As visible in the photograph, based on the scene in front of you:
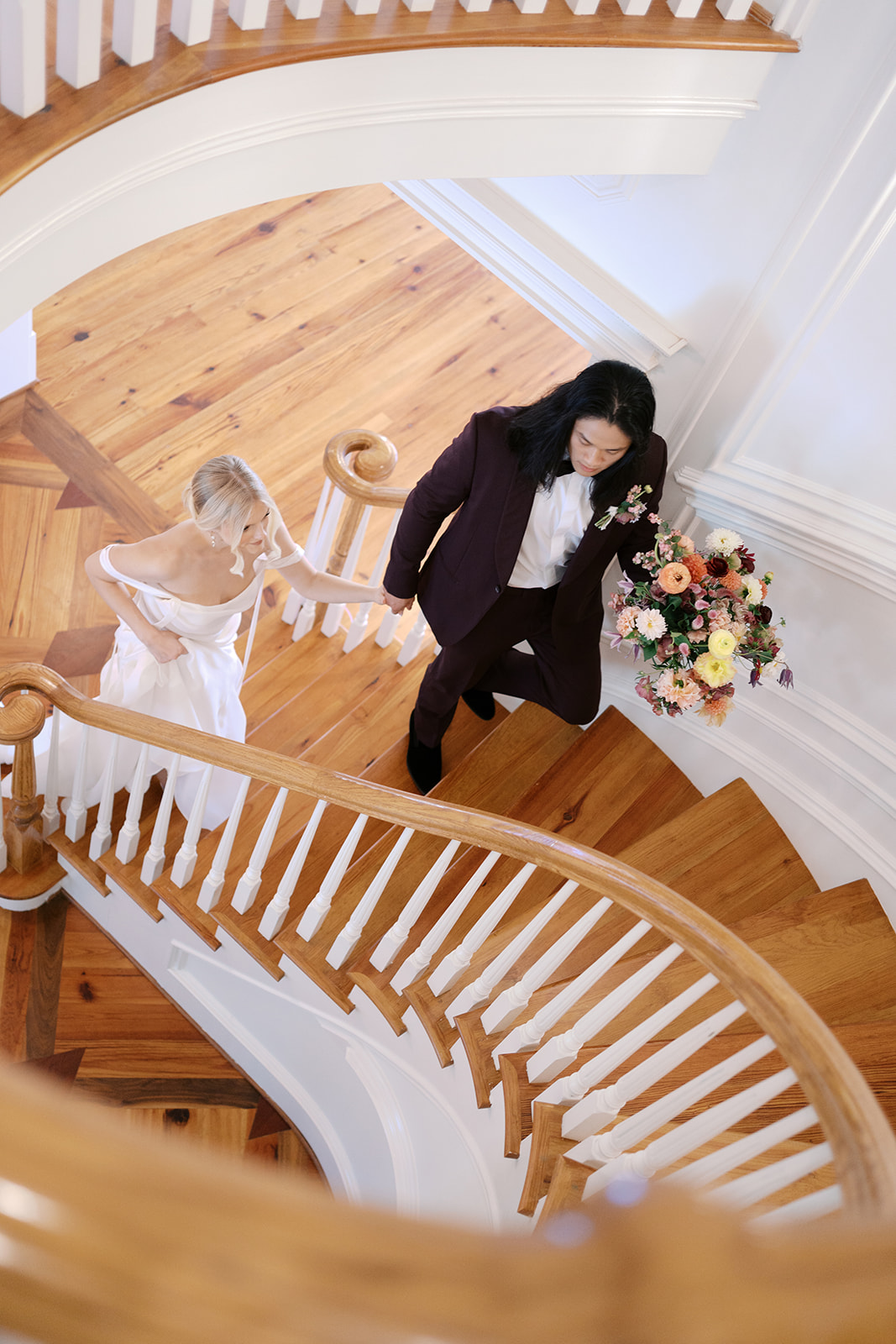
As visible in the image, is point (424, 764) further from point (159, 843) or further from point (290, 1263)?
point (290, 1263)

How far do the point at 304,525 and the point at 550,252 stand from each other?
6.45ft

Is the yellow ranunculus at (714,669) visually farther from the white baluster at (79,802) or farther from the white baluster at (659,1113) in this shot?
the white baluster at (79,802)

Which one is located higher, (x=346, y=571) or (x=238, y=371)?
(x=346, y=571)

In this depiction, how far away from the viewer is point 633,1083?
176cm

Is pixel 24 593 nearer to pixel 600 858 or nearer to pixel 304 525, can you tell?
pixel 304 525

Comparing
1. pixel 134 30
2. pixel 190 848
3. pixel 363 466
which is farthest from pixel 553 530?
pixel 134 30

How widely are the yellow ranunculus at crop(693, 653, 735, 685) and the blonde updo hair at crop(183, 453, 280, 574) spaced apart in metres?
1.33

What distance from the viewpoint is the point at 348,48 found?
2.01m

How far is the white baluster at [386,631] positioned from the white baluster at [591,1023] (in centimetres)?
212

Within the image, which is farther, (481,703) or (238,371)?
(238,371)

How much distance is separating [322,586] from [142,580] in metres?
0.63

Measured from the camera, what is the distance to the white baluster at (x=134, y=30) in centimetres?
173

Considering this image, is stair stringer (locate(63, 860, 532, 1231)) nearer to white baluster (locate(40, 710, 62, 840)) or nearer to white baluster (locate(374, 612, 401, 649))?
white baluster (locate(40, 710, 62, 840))

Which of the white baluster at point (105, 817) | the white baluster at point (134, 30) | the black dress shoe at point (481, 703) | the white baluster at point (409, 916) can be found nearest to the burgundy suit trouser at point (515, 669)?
the black dress shoe at point (481, 703)
